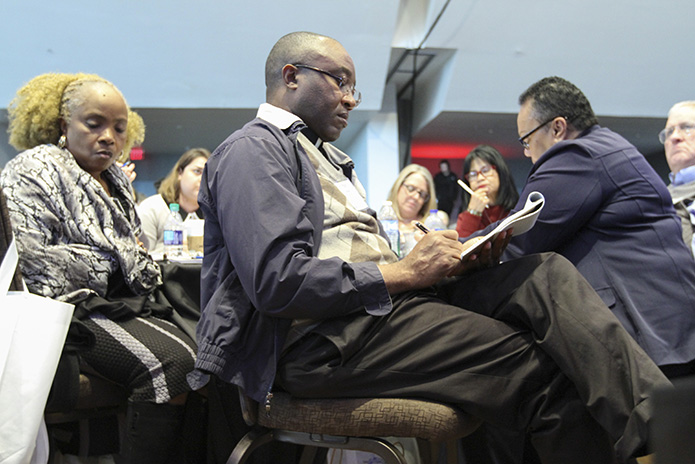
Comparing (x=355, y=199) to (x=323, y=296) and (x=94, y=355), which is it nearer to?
(x=323, y=296)

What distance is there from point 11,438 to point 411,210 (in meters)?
2.99

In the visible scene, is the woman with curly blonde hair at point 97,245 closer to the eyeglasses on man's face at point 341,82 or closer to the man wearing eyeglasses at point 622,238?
the eyeglasses on man's face at point 341,82

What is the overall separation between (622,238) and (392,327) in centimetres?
85

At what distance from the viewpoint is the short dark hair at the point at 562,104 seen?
7.09 ft

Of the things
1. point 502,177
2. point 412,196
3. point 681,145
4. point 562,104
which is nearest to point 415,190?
point 412,196

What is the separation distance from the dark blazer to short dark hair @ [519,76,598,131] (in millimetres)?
278

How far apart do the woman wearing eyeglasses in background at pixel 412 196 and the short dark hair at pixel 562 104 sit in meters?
1.84

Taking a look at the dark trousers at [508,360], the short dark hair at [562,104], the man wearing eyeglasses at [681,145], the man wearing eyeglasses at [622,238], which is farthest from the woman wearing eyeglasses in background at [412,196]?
the dark trousers at [508,360]

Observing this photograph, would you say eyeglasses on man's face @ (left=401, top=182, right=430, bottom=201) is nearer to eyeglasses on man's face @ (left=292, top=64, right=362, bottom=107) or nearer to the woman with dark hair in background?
the woman with dark hair in background

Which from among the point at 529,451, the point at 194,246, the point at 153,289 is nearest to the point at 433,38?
the point at 194,246

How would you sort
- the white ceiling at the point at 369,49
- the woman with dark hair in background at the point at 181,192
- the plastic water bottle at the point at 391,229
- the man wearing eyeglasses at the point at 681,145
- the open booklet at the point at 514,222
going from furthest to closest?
1. the white ceiling at the point at 369,49
2. the woman with dark hair in background at the point at 181,192
3. the plastic water bottle at the point at 391,229
4. the man wearing eyeglasses at the point at 681,145
5. the open booklet at the point at 514,222

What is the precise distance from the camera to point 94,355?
1.73 meters

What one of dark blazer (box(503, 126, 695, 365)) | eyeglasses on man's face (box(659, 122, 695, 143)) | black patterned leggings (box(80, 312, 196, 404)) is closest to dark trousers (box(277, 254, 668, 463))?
dark blazer (box(503, 126, 695, 365))

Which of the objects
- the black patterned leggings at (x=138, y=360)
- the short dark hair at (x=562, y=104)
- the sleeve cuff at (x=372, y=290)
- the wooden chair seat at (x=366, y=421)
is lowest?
the black patterned leggings at (x=138, y=360)
